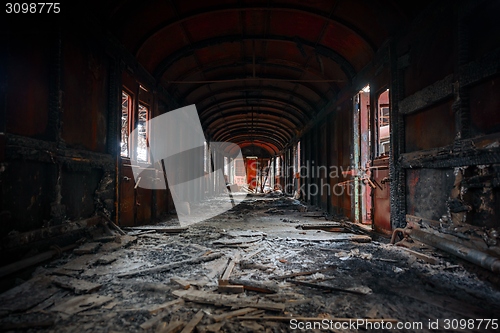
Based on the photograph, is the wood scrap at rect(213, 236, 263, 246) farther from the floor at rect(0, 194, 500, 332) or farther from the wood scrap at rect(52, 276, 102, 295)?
the wood scrap at rect(52, 276, 102, 295)

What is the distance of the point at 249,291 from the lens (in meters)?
3.43

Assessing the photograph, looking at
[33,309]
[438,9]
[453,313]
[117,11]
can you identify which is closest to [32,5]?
[117,11]

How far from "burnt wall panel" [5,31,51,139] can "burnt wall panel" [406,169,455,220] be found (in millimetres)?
6850

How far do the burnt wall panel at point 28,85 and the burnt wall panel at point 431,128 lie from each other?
22.4ft

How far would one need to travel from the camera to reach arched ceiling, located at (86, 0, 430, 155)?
6.14m

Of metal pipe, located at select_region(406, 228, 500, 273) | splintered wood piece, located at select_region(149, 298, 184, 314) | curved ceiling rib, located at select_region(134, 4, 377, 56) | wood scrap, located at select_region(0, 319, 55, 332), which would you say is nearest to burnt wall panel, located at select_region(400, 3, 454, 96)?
curved ceiling rib, located at select_region(134, 4, 377, 56)

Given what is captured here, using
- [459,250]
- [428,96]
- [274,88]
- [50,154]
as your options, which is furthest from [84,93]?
[274,88]

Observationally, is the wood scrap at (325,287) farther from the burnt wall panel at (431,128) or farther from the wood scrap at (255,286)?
the burnt wall panel at (431,128)

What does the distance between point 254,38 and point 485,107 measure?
19.8 feet

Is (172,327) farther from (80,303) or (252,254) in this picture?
(252,254)

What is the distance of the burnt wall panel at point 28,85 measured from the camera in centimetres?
390

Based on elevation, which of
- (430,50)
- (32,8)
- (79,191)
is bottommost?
(79,191)

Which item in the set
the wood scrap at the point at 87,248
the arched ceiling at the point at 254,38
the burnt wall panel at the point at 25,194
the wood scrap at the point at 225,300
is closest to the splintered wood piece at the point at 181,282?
the wood scrap at the point at 225,300

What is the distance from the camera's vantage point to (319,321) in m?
2.70
